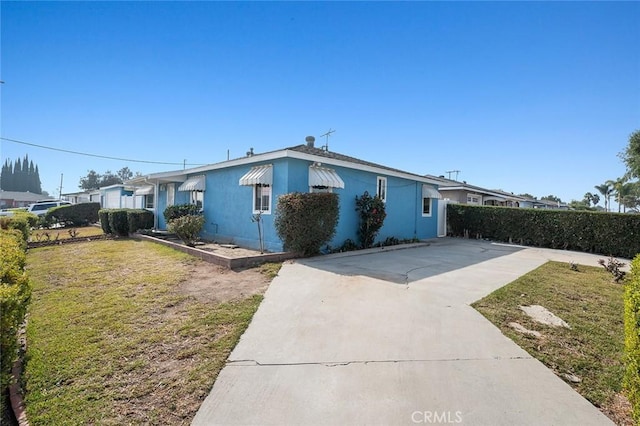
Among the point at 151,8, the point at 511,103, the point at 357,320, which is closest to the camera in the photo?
the point at 357,320

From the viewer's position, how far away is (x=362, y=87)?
606 inches

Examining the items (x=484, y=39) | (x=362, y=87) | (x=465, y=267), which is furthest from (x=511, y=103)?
(x=465, y=267)

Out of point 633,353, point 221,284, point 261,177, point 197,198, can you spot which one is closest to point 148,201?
point 197,198

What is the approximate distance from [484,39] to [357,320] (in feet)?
40.7

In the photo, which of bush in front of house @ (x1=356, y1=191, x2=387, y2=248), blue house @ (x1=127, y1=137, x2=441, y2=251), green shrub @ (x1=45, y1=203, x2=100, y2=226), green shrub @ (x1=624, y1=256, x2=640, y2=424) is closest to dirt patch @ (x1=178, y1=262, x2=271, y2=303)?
blue house @ (x1=127, y1=137, x2=441, y2=251)

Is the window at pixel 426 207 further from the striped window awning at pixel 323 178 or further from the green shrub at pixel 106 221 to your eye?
the green shrub at pixel 106 221

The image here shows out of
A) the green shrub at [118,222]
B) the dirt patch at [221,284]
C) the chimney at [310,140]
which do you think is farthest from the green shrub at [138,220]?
the chimney at [310,140]

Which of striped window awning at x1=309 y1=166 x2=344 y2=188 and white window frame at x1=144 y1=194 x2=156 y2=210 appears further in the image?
white window frame at x1=144 y1=194 x2=156 y2=210

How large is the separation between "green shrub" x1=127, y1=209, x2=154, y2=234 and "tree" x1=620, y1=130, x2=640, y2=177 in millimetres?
35279

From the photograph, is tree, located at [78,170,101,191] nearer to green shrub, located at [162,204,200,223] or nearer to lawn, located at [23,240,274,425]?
green shrub, located at [162,204,200,223]

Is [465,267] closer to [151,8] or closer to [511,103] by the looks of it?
[511,103]

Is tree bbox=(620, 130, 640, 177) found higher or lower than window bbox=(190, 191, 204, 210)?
higher

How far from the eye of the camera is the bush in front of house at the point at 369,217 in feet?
41.9

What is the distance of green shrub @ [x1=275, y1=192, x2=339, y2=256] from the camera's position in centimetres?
992
